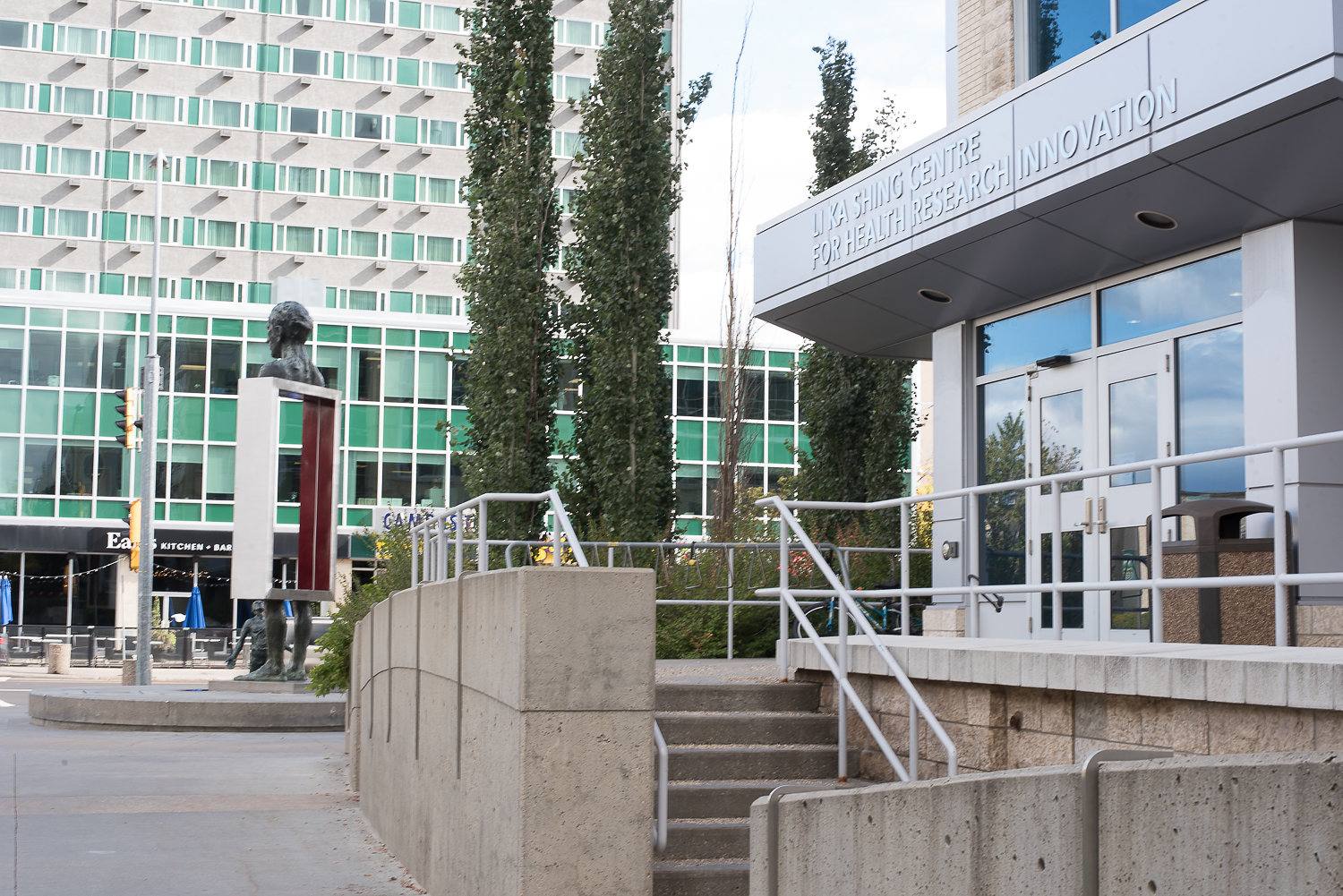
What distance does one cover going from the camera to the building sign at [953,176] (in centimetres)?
1095

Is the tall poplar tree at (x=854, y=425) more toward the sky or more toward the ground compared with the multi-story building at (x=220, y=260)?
more toward the ground

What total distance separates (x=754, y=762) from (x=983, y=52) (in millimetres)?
9317

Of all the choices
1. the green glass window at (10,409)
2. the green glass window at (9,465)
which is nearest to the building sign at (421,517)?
the green glass window at (9,465)

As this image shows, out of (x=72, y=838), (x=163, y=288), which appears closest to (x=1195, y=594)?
(x=72, y=838)

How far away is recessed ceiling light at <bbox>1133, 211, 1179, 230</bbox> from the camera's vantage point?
11.4 meters

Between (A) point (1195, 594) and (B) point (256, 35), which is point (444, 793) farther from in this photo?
(B) point (256, 35)

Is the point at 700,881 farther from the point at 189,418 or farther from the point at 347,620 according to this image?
the point at 189,418

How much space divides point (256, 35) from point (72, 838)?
5586cm

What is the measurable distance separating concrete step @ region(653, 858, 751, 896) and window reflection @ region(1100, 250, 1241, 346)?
6.66 metres

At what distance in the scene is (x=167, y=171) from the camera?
194ft

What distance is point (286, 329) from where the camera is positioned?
20.6 meters

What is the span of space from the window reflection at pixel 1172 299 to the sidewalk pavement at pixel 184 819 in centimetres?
766

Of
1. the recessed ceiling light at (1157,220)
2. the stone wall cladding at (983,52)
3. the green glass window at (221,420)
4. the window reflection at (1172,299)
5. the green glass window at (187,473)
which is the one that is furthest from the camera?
the green glass window at (221,420)

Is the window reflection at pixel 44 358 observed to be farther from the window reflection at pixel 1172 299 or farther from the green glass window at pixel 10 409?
the window reflection at pixel 1172 299
